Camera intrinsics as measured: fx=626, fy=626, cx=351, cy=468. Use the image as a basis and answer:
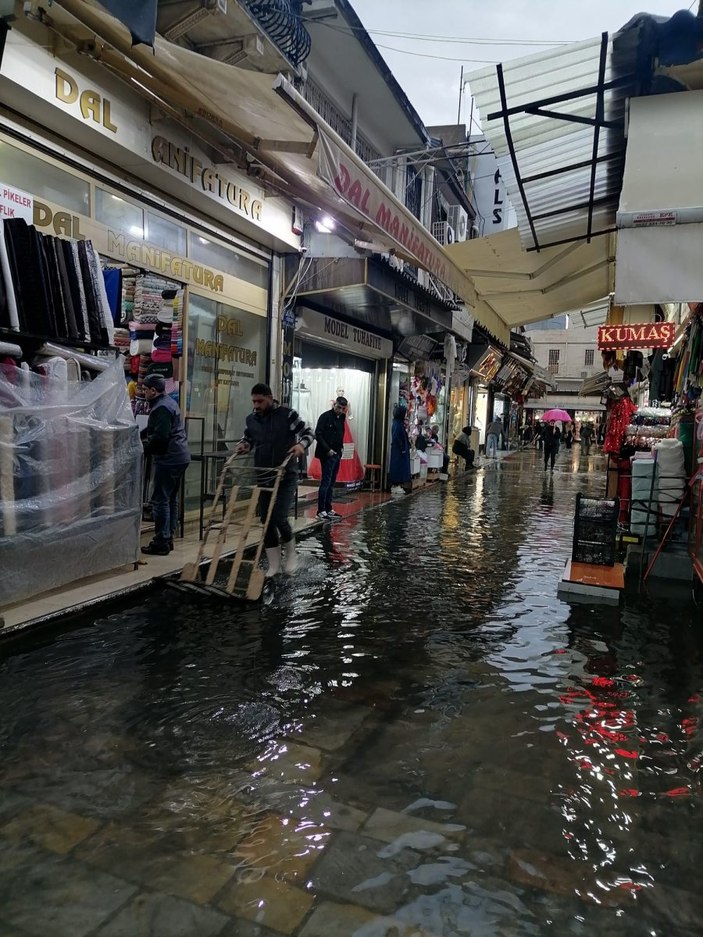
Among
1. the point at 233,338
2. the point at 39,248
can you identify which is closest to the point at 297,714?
the point at 39,248

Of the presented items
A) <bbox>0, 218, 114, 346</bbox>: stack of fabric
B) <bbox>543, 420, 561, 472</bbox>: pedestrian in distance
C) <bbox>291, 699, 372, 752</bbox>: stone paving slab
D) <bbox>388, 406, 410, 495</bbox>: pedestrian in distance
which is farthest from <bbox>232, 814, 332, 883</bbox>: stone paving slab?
<bbox>543, 420, 561, 472</bbox>: pedestrian in distance

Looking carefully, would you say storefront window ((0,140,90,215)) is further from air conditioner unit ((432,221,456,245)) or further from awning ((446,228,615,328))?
air conditioner unit ((432,221,456,245))

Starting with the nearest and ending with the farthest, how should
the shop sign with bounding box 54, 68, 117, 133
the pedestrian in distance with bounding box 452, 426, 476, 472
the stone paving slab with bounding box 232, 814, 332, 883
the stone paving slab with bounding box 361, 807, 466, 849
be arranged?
the stone paving slab with bounding box 232, 814, 332, 883 → the stone paving slab with bounding box 361, 807, 466, 849 → the shop sign with bounding box 54, 68, 117, 133 → the pedestrian in distance with bounding box 452, 426, 476, 472

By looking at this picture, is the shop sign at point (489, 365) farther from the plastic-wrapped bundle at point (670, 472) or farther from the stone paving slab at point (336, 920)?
the stone paving slab at point (336, 920)

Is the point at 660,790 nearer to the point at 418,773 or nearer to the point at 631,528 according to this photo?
the point at 418,773

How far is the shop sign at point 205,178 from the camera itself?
23.4 ft

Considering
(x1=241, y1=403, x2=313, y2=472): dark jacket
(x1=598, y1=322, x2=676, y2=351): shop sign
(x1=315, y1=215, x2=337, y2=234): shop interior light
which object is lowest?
(x1=241, y1=403, x2=313, y2=472): dark jacket

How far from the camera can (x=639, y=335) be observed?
1012 cm

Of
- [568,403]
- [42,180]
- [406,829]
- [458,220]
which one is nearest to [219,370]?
[42,180]

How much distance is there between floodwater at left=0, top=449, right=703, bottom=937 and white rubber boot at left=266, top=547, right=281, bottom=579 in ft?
2.78

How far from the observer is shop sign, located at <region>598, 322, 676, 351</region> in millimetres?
9820

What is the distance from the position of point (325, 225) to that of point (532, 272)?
3.47m

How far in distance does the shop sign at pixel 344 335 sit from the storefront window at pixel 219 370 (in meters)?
1.26

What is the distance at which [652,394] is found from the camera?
36.9ft
